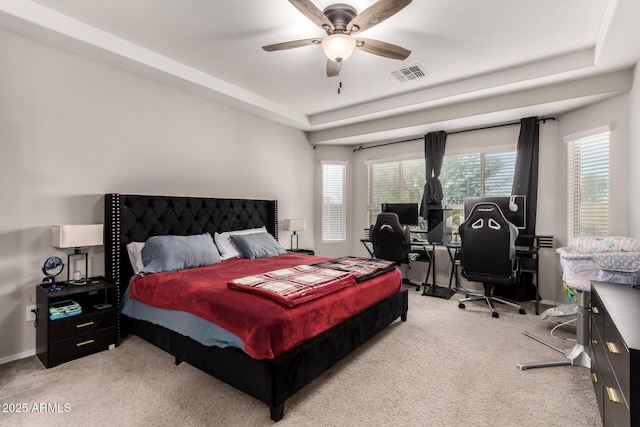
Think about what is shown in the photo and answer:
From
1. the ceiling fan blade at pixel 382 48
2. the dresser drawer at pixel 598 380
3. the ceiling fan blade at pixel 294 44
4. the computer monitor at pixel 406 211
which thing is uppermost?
the ceiling fan blade at pixel 382 48

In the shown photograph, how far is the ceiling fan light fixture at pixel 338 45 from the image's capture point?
2293 millimetres

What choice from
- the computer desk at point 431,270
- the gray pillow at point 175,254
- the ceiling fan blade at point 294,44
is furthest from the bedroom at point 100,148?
the ceiling fan blade at point 294,44

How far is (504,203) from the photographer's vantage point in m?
4.23

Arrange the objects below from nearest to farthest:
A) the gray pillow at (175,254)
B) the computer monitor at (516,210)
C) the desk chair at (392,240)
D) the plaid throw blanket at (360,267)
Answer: the plaid throw blanket at (360,267)
the gray pillow at (175,254)
the computer monitor at (516,210)
the desk chair at (392,240)

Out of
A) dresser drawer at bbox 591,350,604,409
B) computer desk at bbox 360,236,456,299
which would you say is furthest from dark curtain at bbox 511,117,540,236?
dresser drawer at bbox 591,350,604,409

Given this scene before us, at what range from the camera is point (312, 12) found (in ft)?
6.80

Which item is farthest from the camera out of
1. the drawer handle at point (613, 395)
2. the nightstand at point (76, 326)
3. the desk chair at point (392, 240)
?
the desk chair at point (392, 240)

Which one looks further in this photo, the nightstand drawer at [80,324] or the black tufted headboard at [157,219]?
the black tufted headboard at [157,219]

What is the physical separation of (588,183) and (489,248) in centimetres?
159

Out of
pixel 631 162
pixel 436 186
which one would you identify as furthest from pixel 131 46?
pixel 631 162

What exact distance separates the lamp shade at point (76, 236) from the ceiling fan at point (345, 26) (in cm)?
217

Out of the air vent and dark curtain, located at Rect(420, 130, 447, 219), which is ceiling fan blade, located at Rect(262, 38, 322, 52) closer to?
the air vent

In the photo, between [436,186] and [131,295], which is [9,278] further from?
[436,186]

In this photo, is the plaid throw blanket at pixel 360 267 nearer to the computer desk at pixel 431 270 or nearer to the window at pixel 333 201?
the computer desk at pixel 431 270
